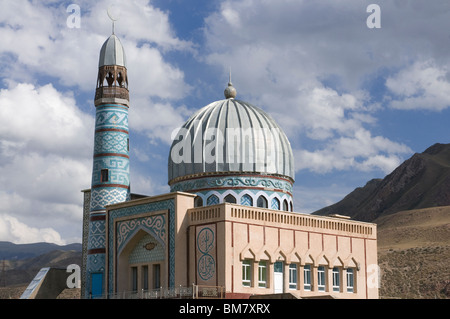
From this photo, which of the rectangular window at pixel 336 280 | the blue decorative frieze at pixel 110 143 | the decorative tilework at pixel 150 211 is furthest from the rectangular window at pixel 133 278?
the rectangular window at pixel 336 280

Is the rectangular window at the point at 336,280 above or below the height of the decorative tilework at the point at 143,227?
below

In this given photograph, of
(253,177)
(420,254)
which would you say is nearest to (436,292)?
(420,254)

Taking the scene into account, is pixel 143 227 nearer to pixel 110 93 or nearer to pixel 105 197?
pixel 105 197

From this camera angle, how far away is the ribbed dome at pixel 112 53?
40688 millimetres

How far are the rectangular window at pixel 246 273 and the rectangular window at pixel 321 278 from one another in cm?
453

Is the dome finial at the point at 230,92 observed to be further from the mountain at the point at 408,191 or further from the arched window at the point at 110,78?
the mountain at the point at 408,191

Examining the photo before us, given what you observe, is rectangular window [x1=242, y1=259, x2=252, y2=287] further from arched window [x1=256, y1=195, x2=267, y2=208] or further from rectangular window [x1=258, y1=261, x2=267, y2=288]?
arched window [x1=256, y1=195, x2=267, y2=208]

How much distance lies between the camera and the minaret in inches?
1500

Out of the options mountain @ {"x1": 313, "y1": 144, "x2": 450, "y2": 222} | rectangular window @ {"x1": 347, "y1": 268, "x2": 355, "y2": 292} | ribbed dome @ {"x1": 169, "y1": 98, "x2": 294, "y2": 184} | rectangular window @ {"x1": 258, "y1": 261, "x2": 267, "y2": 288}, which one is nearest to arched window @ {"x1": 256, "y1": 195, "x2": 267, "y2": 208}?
ribbed dome @ {"x1": 169, "y1": 98, "x2": 294, "y2": 184}

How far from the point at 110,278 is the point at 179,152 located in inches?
290

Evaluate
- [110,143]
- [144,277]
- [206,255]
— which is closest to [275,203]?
[206,255]
